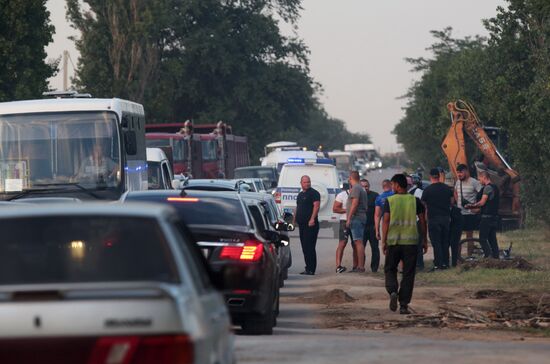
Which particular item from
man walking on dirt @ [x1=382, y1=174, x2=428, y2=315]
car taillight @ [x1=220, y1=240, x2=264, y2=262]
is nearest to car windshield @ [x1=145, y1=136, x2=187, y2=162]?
man walking on dirt @ [x1=382, y1=174, x2=428, y2=315]

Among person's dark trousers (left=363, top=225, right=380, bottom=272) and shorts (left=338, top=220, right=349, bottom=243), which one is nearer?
person's dark trousers (left=363, top=225, right=380, bottom=272)

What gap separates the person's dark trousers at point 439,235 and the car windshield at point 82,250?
62.5 feet

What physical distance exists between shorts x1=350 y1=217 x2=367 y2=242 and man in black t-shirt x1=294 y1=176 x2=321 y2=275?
817 millimetres

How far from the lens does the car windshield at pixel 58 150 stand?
22.3m

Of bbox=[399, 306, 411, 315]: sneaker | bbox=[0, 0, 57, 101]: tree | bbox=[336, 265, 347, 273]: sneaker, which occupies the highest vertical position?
bbox=[0, 0, 57, 101]: tree

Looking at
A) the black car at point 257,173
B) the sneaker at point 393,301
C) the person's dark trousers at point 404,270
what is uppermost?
the black car at point 257,173

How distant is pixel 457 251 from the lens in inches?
1062

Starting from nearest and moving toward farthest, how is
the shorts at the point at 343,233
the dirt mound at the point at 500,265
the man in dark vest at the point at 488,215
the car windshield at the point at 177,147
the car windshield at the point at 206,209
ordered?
the car windshield at the point at 206,209, the dirt mound at the point at 500,265, the shorts at the point at 343,233, the man in dark vest at the point at 488,215, the car windshield at the point at 177,147

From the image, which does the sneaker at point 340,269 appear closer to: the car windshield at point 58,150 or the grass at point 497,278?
the grass at point 497,278

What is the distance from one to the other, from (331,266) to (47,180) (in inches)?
330

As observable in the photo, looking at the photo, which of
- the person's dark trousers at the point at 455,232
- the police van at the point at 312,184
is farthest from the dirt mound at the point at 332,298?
the police van at the point at 312,184

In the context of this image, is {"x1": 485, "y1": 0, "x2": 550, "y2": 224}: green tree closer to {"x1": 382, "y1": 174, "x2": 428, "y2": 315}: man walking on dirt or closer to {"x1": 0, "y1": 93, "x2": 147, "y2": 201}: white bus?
{"x1": 0, "y1": 93, "x2": 147, "y2": 201}: white bus

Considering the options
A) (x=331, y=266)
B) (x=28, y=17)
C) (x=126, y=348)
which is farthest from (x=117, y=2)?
(x=126, y=348)

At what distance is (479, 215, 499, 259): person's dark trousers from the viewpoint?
90.1ft
